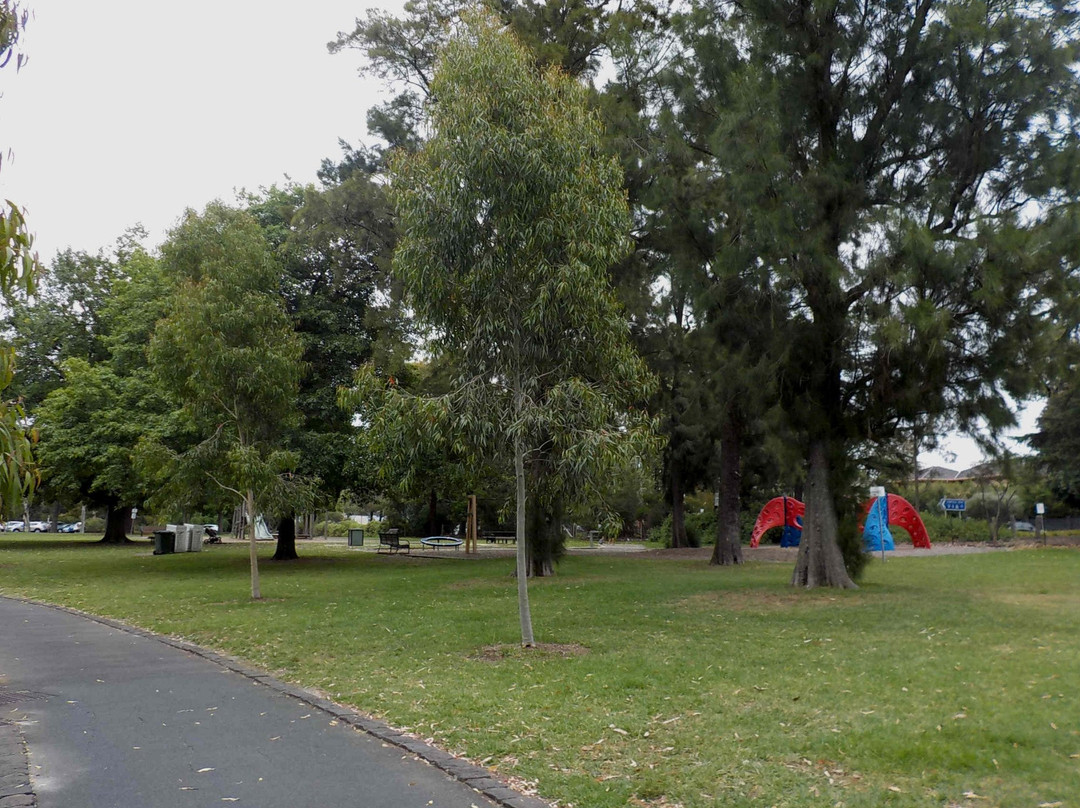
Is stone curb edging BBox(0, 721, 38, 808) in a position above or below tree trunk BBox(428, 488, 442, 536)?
below

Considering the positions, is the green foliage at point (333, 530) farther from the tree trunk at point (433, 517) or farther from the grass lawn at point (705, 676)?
the grass lawn at point (705, 676)

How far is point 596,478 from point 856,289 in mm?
7595

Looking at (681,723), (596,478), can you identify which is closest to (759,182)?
(596,478)

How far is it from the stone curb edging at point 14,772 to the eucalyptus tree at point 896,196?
41.3ft

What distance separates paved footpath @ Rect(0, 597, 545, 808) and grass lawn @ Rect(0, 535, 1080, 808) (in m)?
0.45

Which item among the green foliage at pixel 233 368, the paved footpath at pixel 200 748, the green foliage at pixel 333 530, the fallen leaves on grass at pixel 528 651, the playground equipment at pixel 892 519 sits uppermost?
the green foliage at pixel 233 368

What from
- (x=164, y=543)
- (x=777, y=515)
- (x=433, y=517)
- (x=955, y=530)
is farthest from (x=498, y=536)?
(x=955, y=530)

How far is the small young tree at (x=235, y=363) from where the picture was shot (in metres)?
17.2

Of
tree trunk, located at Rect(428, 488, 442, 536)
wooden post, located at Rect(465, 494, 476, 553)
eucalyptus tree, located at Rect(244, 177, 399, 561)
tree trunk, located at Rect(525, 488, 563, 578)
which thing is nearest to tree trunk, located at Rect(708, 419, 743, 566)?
tree trunk, located at Rect(525, 488, 563, 578)

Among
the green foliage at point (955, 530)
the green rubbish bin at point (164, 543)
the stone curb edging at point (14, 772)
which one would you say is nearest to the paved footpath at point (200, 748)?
the stone curb edging at point (14, 772)

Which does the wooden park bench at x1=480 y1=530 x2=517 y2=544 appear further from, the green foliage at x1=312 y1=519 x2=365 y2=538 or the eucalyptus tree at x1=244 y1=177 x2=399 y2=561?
the green foliage at x1=312 y1=519 x2=365 y2=538

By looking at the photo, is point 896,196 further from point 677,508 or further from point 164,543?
point 164,543

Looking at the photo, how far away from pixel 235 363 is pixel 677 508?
2318 centimetres

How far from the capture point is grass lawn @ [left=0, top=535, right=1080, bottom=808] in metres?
5.77
